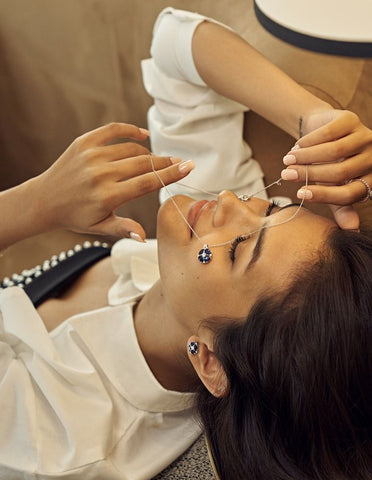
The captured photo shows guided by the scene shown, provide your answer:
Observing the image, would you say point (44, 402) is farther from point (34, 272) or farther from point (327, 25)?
point (327, 25)

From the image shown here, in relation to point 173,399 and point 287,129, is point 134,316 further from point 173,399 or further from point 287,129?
point 287,129

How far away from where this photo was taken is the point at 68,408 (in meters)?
0.89

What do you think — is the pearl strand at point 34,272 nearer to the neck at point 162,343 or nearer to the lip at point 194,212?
the neck at point 162,343

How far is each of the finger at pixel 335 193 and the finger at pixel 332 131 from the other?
0.07m

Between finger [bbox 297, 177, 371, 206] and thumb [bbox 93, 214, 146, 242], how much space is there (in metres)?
0.21

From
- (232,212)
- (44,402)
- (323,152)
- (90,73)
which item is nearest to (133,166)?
(232,212)

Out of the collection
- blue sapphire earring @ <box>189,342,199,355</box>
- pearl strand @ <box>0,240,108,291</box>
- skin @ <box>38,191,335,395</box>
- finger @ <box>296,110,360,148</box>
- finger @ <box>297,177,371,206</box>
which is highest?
finger @ <box>296,110,360,148</box>

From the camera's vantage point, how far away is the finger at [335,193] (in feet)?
2.69

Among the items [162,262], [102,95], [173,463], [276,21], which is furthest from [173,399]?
[102,95]

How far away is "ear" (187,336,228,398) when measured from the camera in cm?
85

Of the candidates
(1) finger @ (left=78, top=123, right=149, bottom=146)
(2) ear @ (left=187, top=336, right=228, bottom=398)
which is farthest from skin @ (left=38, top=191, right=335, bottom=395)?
(1) finger @ (left=78, top=123, right=149, bottom=146)

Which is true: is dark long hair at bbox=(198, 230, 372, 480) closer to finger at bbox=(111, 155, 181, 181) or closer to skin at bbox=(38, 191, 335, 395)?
skin at bbox=(38, 191, 335, 395)

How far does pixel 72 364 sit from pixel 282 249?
374 millimetres

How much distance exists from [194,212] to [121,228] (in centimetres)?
12
